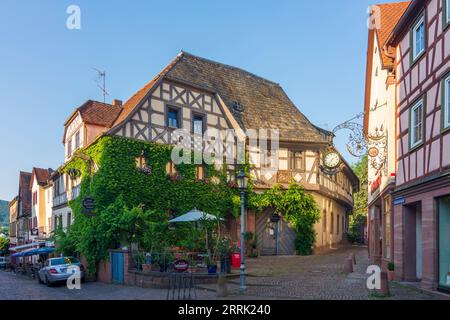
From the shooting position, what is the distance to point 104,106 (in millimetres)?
28797

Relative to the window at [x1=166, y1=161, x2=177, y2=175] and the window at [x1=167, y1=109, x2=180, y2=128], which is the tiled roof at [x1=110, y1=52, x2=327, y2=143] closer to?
the window at [x1=167, y1=109, x2=180, y2=128]

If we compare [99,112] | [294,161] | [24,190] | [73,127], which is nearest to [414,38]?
[294,161]

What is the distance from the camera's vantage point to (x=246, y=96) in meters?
A: 33.3

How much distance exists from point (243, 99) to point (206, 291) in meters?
18.8

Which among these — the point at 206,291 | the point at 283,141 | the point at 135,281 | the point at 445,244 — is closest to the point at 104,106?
the point at 283,141

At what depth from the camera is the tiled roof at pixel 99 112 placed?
27.7 m

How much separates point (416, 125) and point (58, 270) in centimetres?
1525

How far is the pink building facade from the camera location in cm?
1350

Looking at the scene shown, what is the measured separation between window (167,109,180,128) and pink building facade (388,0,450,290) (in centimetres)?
1239

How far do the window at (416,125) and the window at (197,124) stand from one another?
13.9 m

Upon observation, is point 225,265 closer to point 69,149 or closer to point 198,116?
point 198,116

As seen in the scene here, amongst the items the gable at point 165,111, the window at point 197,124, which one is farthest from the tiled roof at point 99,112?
the window at point 197,124

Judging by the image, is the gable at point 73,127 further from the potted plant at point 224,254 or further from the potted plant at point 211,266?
the potted plant at point 211,266

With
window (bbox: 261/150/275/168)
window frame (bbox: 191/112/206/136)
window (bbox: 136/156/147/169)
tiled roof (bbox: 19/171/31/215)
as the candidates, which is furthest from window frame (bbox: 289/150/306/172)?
tiled roof (bbox: 19/171/31/215)
